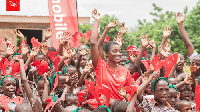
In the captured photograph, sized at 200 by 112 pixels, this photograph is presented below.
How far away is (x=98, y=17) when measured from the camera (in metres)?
5.20

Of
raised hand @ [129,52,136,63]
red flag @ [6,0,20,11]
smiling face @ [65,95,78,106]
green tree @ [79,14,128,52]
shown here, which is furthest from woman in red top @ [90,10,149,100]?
green tree @ [79,14,128,52]

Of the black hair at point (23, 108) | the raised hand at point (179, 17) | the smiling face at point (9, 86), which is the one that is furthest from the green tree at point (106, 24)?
the black hair at point (23, 108)

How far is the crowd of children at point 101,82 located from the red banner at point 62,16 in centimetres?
165

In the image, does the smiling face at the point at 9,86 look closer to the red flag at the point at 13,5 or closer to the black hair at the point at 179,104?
the black hair at the point at 179,104

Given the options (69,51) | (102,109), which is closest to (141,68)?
(69,51)

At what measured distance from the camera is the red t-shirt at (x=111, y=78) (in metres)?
4.98

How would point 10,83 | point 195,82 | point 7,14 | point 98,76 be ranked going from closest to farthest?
point 98,76 → point 10,83 → point 195,82 → point 7,14

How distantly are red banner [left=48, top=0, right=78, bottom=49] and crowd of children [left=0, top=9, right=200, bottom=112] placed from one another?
165 cm

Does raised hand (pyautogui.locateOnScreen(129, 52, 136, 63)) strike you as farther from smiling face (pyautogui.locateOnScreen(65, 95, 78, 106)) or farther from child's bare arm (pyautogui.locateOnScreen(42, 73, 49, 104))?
child's bare arm (pyautogui.locateOnScreen(42, 73, 49, 104))

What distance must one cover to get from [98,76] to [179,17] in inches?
86.5

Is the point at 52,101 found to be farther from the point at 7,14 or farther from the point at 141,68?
the point at 7,14

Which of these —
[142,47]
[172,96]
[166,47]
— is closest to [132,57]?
[166,47]

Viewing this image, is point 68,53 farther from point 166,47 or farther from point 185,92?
point 185,92

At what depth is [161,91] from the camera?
16.5ft
